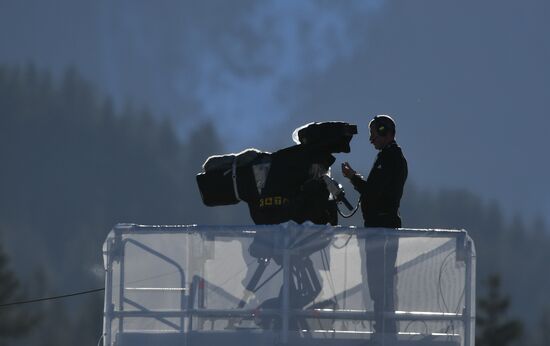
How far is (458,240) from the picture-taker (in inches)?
446

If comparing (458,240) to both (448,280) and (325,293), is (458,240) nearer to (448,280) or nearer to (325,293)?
(448,280)

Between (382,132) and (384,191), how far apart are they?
543 mm

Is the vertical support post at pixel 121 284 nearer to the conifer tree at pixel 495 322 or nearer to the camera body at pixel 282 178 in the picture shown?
the camera body at pixel 282 178

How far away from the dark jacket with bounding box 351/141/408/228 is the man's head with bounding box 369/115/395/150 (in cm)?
18

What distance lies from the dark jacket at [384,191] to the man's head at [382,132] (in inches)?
7.0

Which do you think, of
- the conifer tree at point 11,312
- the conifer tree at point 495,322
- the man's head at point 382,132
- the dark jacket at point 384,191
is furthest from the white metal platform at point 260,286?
the conifer tree at point 11,312

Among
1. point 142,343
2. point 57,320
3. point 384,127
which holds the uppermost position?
point 384,127

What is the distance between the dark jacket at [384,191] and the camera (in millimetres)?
11664

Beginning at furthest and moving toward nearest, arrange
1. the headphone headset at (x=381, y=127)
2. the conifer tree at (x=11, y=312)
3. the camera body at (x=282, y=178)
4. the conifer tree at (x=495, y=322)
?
the conifer tree at (x=11, y=312) → the conifer tree at (x=495, y=322) → the headphone headset at (x=381, y=127) → the camera body at (x=282, y=178)

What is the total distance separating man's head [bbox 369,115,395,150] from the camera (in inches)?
469

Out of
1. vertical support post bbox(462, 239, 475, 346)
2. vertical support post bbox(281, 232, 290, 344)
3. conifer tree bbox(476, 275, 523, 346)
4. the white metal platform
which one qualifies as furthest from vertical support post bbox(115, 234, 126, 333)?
conifer tree bbox(476, 275, 523, 346)

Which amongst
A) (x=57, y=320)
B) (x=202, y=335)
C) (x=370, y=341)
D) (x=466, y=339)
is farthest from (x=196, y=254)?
(x=57, y=320)

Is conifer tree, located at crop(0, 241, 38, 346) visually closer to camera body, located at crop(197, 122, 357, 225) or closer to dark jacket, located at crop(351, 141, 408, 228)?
camera body, located at crop(197, 122, 357, 225)

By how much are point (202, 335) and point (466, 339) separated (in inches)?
83.5
